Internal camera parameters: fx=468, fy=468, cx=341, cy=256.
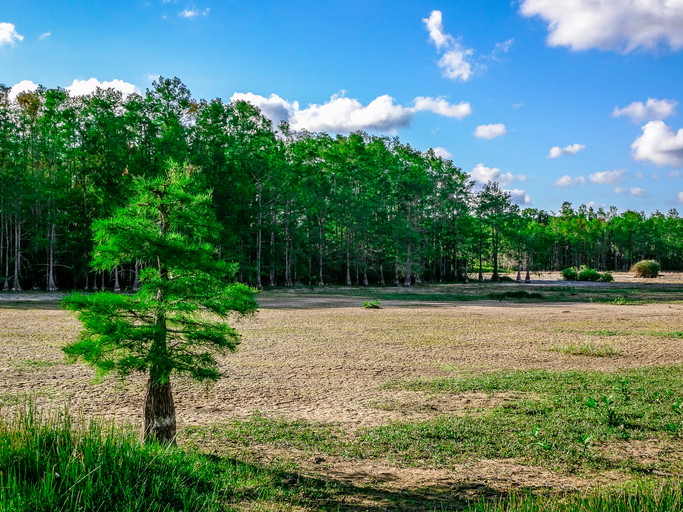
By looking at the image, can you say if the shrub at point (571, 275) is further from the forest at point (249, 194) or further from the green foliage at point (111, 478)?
the green foliage at point (111, 478)

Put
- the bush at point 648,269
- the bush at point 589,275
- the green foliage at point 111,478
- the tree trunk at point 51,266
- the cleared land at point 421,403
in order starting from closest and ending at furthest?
the green foliage at point 111,478
the cleared land at point 421,403
the tree trunk at point 51,266
the bush at point 589,275
the bush at point 648,269

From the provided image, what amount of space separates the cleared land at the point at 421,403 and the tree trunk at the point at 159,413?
528 mm

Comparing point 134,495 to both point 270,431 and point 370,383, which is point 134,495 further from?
point 370,383

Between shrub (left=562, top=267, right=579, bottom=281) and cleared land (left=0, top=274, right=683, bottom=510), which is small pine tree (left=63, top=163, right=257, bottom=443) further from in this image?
shrub (left=562, top=267, right=579, bottom=281)

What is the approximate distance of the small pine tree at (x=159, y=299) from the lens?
17.1ft

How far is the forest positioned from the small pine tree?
24.1 m

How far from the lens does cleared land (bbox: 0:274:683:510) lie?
535 cm

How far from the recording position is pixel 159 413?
5.56 m

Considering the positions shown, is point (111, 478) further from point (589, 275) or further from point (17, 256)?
point (589, 275)

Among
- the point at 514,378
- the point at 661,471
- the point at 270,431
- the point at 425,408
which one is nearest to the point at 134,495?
the point at 270,431

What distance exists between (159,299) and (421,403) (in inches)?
184

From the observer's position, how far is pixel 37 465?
3930mm

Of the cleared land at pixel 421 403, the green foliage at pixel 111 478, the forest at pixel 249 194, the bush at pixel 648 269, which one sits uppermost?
the forest at pixel 249 194

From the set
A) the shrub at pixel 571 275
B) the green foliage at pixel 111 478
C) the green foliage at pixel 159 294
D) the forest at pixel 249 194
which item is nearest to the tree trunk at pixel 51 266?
the forest at pixel 249 194
